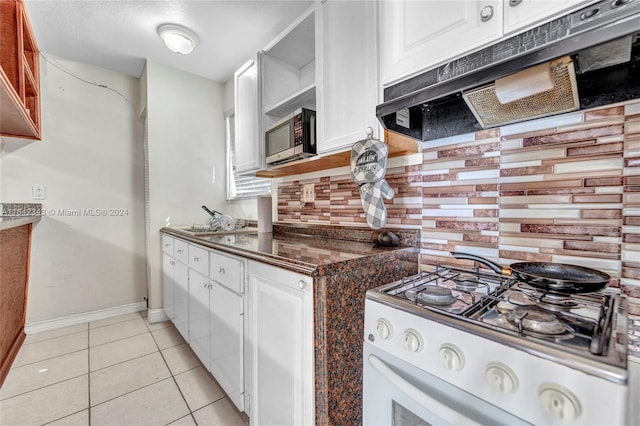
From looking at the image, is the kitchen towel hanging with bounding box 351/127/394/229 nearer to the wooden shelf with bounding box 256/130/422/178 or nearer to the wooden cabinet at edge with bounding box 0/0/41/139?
the wooden shelf with bounding box 256/130/422/178

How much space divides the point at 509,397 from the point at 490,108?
915mm

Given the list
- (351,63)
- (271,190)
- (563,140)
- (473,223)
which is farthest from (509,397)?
(271,190)

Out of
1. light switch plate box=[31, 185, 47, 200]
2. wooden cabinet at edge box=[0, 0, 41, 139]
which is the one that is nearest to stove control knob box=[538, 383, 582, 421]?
wooden cabinet at edge box=[0, 0, 41, 139]

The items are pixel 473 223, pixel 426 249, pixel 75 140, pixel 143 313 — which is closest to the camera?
pixel 473 223

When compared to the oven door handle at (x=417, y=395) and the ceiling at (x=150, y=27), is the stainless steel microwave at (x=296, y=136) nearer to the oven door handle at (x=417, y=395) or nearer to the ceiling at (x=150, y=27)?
the ceiling at (x=150, y=27)

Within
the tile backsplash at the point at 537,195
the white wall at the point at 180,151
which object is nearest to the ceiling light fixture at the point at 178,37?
the white wall at the point at 180,151

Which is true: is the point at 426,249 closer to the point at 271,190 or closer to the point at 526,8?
the point at 526,8

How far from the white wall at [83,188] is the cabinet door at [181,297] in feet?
3.47

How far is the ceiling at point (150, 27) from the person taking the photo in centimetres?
188

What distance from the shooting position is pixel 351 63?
49.2 inches

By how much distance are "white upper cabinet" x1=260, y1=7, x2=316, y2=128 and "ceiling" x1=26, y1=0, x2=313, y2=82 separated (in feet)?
1.08

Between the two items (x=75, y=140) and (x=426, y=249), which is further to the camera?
(x=75, y=140)

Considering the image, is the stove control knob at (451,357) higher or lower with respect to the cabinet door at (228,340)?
higher

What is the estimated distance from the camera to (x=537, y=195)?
3.32ft
